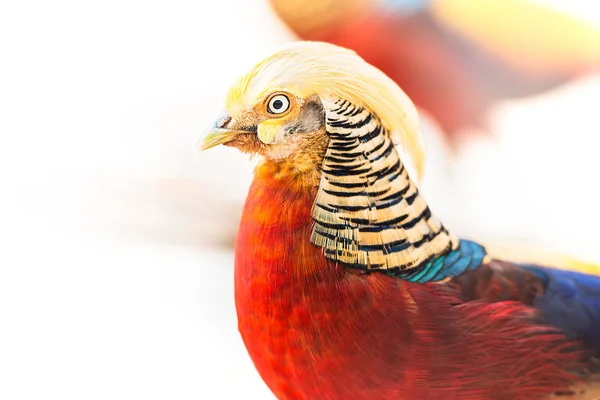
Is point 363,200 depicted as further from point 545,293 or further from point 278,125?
point 545,293

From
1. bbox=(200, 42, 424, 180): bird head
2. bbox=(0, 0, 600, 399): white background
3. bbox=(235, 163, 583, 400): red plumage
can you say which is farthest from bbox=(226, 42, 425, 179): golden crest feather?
bbox=(0, 0, 600, 399): white background

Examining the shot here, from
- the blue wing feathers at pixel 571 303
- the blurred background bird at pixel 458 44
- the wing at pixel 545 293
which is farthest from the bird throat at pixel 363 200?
the blurred background bird at pixel 458 44

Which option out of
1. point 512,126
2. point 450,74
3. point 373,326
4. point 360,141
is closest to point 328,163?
point 360,141

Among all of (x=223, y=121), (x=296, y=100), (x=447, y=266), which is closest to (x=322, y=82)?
(x=296, y=100)

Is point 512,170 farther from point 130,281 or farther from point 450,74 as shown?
point 130,281

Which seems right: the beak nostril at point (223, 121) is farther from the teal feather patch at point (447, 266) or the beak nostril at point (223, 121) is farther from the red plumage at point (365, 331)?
the teal feather patch at point (447, 266)

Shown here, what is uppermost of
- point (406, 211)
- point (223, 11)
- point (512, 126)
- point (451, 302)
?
point (223, 11)
